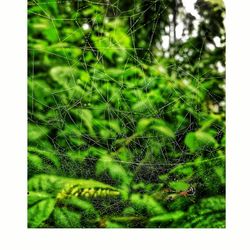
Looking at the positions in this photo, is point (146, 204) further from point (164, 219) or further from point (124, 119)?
point (124, 119)

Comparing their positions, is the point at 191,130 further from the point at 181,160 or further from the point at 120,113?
the point at 120,113

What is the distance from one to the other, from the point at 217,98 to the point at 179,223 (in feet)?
2.20

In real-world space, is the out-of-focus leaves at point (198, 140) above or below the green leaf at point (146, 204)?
above

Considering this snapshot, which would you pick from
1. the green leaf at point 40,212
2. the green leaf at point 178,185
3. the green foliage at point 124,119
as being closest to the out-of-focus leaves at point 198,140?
the green foliage at point 124,119

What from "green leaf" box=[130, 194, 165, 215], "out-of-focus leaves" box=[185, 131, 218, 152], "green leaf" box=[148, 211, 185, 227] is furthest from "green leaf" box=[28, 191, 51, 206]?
"out-of-focus leaves" box=[185, 131, 218, 152]

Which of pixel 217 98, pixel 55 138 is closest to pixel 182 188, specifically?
pixel 217 98

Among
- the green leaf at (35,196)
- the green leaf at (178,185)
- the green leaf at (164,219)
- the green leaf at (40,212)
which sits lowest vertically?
the green leaf at (164,219)

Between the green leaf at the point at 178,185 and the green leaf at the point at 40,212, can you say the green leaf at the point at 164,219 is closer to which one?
the green leaf at the point at 178,185

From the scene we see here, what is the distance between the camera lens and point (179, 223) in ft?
9.04

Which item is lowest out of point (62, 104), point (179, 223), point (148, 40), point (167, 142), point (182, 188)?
point (179, 223)

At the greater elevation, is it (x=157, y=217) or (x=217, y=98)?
(x=217, y=98)

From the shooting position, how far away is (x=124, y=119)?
2760 millimetres

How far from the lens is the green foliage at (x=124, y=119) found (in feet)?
9.01

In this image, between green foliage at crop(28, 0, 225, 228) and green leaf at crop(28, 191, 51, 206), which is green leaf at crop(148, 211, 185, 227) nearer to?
green foliage at crop(28, 0, 225, 228)
